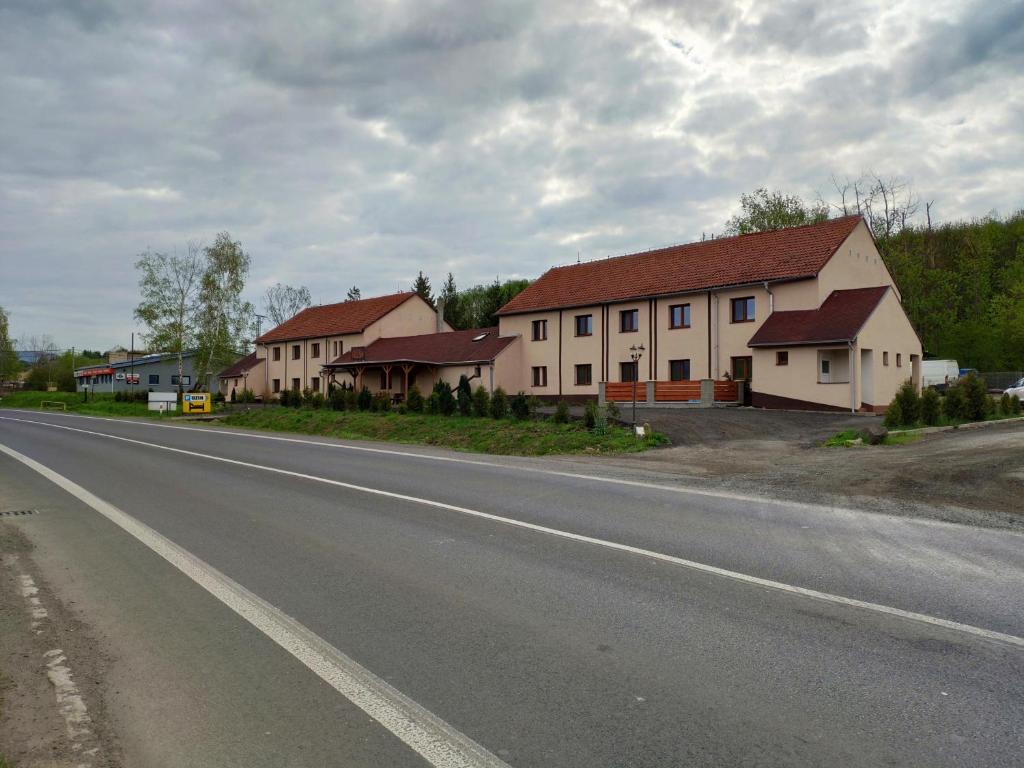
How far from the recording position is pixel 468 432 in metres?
23.9

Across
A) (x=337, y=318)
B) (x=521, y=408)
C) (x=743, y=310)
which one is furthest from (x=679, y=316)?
(x=337, y=318)

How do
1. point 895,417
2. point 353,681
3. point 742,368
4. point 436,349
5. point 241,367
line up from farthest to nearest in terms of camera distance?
point 241,367 → point 436,349 → point 742,368 → point 895,417 → point 353,681

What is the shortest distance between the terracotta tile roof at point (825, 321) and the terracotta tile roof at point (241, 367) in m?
44.4

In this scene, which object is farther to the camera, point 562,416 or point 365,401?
point 365,401

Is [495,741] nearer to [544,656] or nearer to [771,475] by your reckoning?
[544,656]

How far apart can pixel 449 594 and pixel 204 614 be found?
180cm

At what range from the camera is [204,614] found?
17.3ft

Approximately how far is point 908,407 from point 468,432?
13.6 metres

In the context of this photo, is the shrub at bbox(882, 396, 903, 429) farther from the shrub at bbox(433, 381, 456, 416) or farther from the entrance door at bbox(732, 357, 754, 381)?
the shrub at bbox(433, 381, 456, 416)

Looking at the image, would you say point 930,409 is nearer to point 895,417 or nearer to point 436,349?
point 895,417

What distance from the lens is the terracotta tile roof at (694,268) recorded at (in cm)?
3228

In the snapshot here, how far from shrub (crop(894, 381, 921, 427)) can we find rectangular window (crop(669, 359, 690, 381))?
44.2 feet

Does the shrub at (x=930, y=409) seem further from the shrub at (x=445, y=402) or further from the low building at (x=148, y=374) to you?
the low building at (x=148, y=374)

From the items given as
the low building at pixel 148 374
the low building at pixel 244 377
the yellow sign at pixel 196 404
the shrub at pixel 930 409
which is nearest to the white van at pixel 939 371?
the shrub at pixel 930 409
